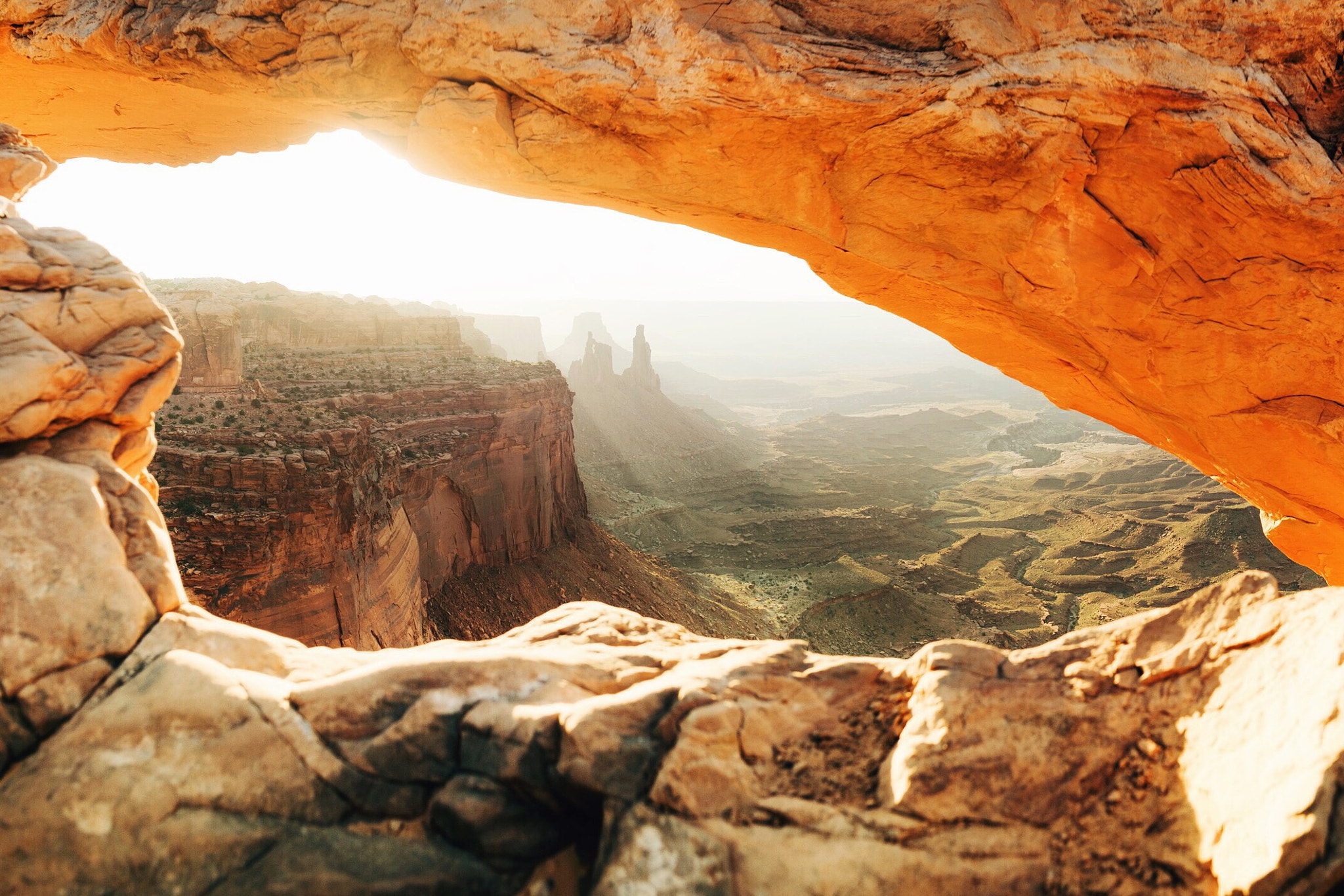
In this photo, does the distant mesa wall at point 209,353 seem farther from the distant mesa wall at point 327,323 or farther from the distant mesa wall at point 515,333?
the distant mesa wall at point 515,333

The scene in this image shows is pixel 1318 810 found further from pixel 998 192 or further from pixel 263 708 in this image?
pixel 998 192

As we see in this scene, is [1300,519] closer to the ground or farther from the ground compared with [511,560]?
farther from the ground


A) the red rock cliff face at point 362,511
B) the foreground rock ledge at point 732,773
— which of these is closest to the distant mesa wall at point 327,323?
the red rock cliff face at point 362,511

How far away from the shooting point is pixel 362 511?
67.2 ft

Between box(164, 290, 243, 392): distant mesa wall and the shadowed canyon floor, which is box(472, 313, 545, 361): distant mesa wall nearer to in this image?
the shadowed canyon floor

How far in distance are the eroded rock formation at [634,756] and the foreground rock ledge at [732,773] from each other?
0.06ft

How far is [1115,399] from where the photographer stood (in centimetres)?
1343

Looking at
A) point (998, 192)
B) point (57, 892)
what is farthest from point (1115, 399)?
point (57, 892)

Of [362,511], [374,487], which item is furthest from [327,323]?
[362,511]

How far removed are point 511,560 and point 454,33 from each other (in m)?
26.9

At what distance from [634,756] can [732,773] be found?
2.31 ft

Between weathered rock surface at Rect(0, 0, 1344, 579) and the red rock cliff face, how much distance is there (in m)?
8.86

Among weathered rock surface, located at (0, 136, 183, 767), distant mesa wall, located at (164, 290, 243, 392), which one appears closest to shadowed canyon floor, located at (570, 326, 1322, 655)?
distant mesa wall, located at (164, 290, 243, 392)

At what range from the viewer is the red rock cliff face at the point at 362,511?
17203mm
